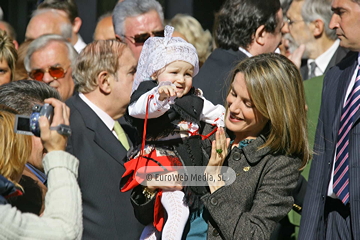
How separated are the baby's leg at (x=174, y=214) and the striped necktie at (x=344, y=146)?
4.77 feet

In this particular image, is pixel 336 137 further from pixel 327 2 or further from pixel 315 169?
pixel 327 2

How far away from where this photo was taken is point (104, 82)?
4754 millimetres

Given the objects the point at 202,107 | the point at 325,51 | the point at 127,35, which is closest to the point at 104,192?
the point at 202,107

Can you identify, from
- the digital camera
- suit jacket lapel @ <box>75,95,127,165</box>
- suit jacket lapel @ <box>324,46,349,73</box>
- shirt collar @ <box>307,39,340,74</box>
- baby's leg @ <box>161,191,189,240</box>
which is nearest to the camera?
the digital camera

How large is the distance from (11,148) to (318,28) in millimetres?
5150

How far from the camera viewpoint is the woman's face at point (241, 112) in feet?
11.9

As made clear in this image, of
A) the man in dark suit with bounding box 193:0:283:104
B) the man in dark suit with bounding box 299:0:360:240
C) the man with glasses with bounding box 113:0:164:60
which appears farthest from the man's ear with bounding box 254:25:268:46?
the man with glasses with bounding box 113:0:164:60

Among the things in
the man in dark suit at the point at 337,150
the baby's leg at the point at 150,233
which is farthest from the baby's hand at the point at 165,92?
the man in dark suit at the point at 337,150

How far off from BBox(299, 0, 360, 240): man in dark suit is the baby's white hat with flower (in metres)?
→ 1.38

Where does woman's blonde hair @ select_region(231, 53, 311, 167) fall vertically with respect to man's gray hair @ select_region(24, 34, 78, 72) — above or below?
above

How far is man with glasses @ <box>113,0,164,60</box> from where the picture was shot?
229 inches

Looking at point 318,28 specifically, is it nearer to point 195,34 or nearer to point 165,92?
point 195,34

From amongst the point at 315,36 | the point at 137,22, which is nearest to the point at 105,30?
the point at 137,22

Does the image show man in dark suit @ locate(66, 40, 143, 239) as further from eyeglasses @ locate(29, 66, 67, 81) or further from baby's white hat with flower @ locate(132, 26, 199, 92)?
eyeglasses @ locate(29, 66, 67, 81)
